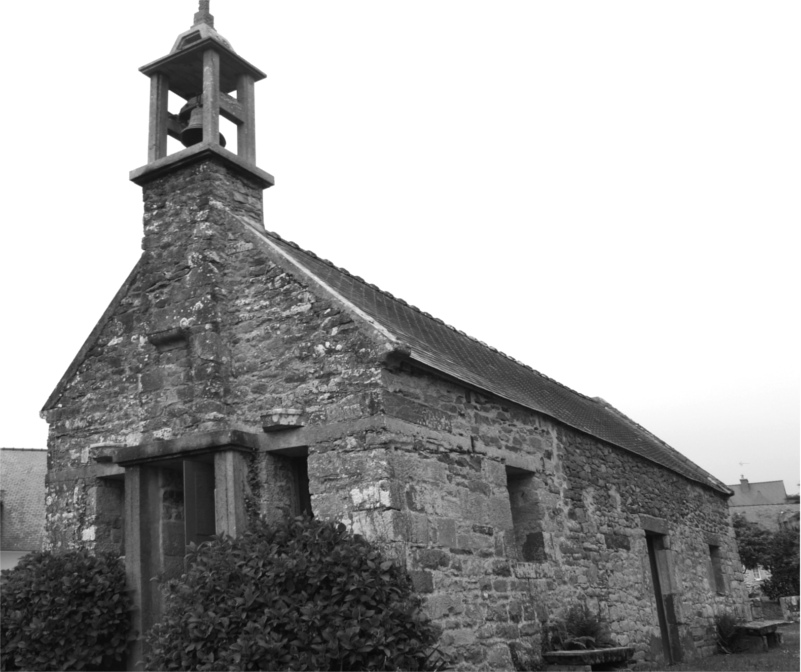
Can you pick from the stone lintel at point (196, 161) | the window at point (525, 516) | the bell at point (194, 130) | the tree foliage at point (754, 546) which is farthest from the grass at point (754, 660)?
the tree foliage at point (754, 546)

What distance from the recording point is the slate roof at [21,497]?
27.5 meters

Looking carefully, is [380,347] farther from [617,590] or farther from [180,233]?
[617,590]

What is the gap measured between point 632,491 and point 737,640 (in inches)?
152

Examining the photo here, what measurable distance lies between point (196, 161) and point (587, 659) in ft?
23.3

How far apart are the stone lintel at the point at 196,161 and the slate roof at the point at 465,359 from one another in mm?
893

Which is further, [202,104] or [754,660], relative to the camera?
[754,660]

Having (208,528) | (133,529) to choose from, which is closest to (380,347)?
(208,528)

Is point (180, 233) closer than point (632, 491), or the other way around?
point (180, 233)

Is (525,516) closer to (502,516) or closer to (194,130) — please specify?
(502,516)

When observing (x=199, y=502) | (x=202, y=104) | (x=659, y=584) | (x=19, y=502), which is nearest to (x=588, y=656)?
(x=199, y=502)

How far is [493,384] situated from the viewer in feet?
32.7

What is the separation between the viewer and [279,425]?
8.01 metres

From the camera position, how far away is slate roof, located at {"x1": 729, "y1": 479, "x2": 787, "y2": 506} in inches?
2450

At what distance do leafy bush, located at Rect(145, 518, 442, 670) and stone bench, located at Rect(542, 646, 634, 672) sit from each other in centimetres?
223
